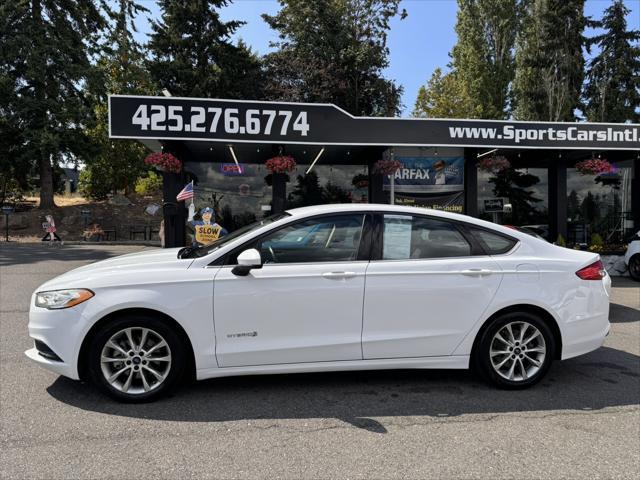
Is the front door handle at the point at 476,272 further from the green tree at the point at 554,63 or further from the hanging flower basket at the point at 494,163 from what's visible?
the green tree at the point at 554,63

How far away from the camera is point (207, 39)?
31312mm

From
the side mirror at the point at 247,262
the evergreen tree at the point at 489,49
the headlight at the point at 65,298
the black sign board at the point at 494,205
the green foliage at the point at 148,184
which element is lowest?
the headlight at the point at 65,298

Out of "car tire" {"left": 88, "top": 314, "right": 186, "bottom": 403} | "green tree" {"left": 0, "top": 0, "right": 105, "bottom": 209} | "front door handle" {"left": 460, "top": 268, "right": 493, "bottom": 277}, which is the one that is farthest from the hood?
"green tree" {"left": 0, "top": 0, "right": 105, "bottom": 209}

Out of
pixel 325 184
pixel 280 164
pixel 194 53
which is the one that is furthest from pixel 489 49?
pixel 280 164

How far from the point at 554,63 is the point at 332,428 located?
126 feet

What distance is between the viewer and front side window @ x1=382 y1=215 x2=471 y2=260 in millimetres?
4316

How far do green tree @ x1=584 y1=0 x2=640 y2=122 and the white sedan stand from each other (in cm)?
3714

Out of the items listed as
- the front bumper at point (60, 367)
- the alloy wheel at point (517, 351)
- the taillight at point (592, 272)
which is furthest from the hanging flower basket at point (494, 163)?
the front bumper at point (60, 367)

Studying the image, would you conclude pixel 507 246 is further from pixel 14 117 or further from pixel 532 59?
pixel 532 59

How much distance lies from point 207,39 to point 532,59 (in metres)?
22.8

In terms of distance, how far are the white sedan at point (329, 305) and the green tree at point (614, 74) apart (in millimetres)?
37143

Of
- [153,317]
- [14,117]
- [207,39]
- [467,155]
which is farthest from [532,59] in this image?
[153,317]

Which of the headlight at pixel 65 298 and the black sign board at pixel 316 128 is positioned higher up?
the black sign board at pixel 316 128

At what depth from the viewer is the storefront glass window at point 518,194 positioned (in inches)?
635
